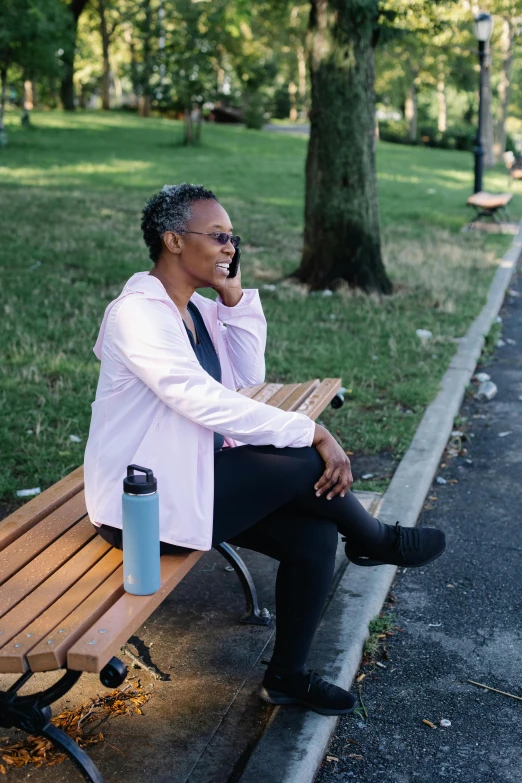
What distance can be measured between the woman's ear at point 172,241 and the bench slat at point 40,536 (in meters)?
0.96

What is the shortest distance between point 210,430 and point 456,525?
7.55ft

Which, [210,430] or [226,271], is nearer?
[210,430]

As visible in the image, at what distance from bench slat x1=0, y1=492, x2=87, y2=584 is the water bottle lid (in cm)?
50

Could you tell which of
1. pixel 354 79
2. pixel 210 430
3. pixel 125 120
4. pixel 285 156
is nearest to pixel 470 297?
pixel 354 79

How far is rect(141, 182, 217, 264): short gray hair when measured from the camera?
3.07 metres

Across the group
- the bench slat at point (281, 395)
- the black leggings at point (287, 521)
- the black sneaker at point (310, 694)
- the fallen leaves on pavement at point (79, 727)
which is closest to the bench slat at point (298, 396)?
the bench slat at point (281, 395)

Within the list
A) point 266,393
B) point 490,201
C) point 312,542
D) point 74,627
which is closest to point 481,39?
point 490,201

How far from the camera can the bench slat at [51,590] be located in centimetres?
244

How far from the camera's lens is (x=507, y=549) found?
4.50 meters

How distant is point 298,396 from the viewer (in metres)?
4.46

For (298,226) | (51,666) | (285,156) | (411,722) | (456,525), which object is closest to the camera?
(51,666)

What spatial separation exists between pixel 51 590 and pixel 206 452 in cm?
62

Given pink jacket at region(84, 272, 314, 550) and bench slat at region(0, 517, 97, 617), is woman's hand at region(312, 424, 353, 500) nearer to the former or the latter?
pink jacket at region(84, 272, 314, 550)

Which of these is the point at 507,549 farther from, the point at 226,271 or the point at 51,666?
the point at 51,666
